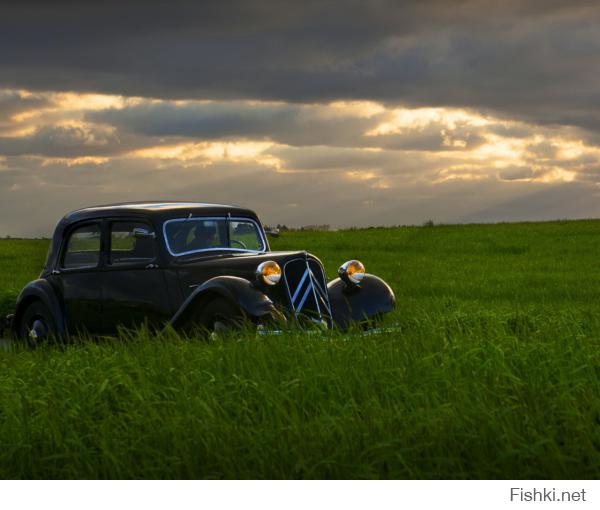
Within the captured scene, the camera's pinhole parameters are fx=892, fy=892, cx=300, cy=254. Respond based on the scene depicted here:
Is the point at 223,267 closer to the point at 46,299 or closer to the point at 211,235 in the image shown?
the point at 211,235

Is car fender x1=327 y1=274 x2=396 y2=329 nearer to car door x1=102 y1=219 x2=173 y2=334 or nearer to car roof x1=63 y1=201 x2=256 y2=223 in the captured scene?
car roof x1=63 y1=201 x2=256 y2=223

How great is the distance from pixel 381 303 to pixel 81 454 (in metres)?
5.41

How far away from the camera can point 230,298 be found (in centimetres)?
922

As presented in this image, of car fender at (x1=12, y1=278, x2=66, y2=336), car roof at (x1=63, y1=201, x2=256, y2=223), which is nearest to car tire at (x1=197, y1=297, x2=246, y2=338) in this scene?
car roof at (x1=63, y1=201, x2=256, y2=223)

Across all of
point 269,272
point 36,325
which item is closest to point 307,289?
point 269,272

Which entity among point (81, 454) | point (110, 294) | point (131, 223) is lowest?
point (81, 454)

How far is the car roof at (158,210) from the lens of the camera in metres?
10.5

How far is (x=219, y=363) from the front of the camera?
25.4ft

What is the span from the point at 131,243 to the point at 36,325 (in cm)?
218

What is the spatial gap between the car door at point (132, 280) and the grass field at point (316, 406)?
0.66 m

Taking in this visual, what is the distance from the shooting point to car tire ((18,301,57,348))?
38.0ft

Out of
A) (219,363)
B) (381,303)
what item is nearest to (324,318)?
(381,303)

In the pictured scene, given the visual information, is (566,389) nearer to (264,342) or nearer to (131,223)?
(264,342)

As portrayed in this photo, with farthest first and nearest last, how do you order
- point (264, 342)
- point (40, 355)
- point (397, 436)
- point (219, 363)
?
point (40, 355)
point (264, 342)
point (219, 363)
point (397, 436)
